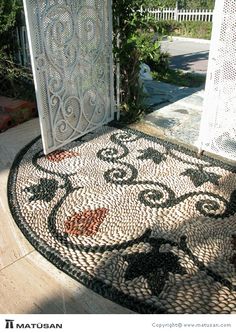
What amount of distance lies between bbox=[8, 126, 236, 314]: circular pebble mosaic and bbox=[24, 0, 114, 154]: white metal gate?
0.99ft

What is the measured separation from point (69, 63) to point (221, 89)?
5.05 ft

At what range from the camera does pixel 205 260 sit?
216 cm

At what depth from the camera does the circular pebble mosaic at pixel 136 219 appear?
1976 millimetres

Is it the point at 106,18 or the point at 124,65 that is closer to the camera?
the point at 106,18

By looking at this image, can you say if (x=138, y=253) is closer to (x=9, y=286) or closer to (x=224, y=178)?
(x=9, y=286)

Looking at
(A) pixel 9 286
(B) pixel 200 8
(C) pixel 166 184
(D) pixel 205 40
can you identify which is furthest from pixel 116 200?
(B) pixel 200 8

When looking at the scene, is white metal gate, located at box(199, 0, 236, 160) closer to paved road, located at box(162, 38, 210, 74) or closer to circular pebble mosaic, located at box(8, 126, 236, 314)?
circular pebble mosaic, located at box(8, 126, 236, 314)

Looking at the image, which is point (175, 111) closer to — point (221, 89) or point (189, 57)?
point (221, 89)

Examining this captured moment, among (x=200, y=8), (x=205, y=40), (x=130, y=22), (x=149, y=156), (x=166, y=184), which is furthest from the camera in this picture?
(x=200, y=8)

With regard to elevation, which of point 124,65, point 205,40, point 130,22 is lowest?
point 205,40

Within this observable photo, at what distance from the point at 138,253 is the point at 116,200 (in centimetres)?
67

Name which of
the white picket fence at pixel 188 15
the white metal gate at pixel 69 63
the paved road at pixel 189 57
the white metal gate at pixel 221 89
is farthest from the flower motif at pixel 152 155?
the white picket fence at pixel 188 15

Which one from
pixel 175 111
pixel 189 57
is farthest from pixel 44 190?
pixel 189 57

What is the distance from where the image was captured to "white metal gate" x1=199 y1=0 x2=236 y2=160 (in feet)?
9.17
